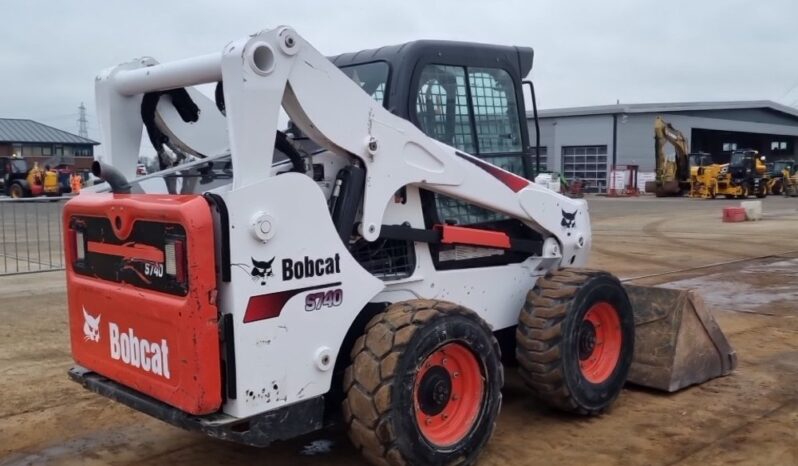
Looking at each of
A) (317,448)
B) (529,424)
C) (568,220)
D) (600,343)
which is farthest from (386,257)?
(600,343)

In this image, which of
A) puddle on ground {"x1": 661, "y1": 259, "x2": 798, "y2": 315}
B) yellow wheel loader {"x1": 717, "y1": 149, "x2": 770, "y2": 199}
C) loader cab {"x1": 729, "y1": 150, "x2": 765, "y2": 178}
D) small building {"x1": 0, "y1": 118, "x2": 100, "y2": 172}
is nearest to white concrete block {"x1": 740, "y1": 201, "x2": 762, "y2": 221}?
puddle on ground {"x1": 661, "y1": 259, "x2": 798, "y2": 315}

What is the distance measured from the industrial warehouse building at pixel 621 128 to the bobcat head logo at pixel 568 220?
3888cm

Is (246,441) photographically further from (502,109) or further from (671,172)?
(671,172)

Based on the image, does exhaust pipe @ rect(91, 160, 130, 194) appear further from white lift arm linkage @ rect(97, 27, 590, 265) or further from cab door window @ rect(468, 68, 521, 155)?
cab door window @ rect(468, 68, 521, 155)

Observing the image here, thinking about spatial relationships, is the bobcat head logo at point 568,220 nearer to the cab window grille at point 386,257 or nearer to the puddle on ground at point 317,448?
the cab window grille at point 386,257

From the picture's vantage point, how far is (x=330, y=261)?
3.88 m

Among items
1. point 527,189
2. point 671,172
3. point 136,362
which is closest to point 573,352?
point 527,189

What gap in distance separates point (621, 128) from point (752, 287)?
119 ft

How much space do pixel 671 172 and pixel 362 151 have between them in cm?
3732

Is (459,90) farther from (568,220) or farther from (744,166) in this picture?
(744,166)

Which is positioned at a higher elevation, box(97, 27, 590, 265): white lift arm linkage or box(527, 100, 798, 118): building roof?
box(527, 100, 798, 118): building roof

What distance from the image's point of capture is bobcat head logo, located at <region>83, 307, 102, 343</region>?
Result: 13.8ft

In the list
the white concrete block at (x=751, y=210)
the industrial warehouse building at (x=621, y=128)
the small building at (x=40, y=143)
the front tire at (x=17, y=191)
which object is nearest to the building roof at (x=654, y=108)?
the industrial warehouse building at (x=621, y=128)

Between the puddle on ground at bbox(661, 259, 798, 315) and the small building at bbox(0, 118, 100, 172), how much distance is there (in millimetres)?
57332
